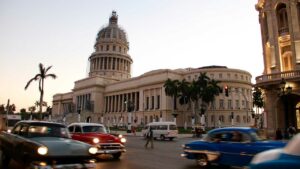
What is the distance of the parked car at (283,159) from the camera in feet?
12.5

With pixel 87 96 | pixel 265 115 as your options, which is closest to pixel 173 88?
pixel 265 115

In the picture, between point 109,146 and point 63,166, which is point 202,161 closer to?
point 109,146

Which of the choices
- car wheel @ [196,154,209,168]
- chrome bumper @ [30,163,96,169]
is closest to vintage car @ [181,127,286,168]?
car wheel @ [196,154,209,168]

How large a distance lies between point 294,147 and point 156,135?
28.9 m

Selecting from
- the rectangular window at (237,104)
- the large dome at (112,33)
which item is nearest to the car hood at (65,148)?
the rectangular window at (237,104)

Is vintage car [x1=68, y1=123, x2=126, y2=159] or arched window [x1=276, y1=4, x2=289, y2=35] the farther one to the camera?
arched window [x1=276, y1=4, x2=289, y2=35]

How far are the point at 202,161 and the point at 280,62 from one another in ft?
71.4

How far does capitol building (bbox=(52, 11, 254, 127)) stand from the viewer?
78.1m

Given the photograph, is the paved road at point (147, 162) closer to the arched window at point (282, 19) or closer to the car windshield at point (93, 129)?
the car windshield at point (93, 129)

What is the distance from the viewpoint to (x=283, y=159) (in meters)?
3.93

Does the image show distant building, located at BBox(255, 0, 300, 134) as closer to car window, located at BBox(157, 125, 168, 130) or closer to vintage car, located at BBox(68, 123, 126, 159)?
car window, located at BBox(157, 125, 168, 130)

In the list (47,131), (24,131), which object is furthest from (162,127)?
(24,131)

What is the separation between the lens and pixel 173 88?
66.3 meters

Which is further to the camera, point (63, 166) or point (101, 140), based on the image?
point (101, 140)
